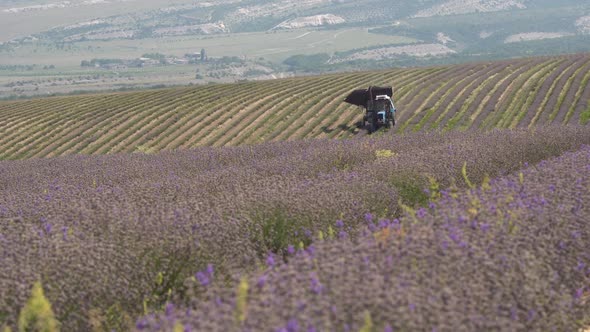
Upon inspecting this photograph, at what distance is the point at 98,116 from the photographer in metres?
39.5

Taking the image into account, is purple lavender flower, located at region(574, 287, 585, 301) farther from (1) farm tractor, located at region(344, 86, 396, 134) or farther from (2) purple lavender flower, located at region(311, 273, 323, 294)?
(1) farm tractor, located at region(344, 86, 396, 134)

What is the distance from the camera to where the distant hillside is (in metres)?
30.2

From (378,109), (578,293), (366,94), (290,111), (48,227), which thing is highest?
(48,227)

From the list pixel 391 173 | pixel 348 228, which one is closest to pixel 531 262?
pixel 348 228

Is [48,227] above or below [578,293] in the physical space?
above

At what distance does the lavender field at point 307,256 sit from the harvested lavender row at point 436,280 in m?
0.01

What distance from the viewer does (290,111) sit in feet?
117

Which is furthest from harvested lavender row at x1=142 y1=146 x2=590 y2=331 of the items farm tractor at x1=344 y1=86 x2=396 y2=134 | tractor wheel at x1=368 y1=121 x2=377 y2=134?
farm tractor at x1=344 y1=86 x2=396 y2=134

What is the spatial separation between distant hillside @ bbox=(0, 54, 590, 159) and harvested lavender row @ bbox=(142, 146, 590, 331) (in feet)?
72.4

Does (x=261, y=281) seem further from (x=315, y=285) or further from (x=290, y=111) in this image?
(x=290, y=111)

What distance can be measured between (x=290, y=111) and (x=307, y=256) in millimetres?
31754

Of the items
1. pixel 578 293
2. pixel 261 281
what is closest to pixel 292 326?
pixel 261 281

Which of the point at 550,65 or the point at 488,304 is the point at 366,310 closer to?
the point at 488,304

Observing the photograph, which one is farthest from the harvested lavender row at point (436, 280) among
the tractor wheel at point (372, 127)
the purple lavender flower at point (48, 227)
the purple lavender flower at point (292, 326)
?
the tractor wheel at point (372, 127)
